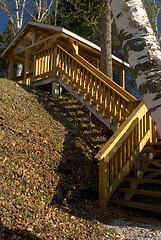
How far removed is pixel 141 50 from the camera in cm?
195

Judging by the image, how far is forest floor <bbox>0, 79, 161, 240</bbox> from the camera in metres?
3.30

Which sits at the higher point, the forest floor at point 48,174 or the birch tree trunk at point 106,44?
the birch tree trunk at point 106,44

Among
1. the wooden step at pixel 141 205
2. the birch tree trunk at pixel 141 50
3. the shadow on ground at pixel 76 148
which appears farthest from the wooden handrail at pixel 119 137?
the birch tree trunk at pixel 141 50

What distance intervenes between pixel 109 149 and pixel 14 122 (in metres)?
2.79

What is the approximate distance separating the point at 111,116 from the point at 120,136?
218 centimetres

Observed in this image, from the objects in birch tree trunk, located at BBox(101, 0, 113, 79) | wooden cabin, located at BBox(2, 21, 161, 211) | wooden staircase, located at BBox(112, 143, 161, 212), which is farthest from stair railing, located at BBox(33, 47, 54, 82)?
wooden staircase, located at BBox(112, 143, 161, 212)

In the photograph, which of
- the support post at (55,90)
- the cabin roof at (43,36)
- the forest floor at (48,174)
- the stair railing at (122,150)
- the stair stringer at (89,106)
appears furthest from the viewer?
the cabin roof at (43,36)

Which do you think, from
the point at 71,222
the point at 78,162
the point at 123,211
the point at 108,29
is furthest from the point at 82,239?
the point at 108,29

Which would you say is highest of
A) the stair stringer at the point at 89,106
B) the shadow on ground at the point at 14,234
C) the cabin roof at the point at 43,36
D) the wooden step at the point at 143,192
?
the cabin roof at the point at 43,36

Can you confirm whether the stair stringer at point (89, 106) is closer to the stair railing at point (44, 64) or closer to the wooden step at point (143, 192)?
the stair railing at point (44, 64)

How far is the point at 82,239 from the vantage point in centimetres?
313

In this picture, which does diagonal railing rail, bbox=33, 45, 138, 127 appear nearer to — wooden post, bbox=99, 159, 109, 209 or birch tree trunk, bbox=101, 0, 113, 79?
birch tree trunk, bbox=101, 0, 113, 79

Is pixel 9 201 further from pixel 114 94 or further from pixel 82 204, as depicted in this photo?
pixel 114 94

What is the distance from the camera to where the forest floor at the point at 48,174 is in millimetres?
3297
